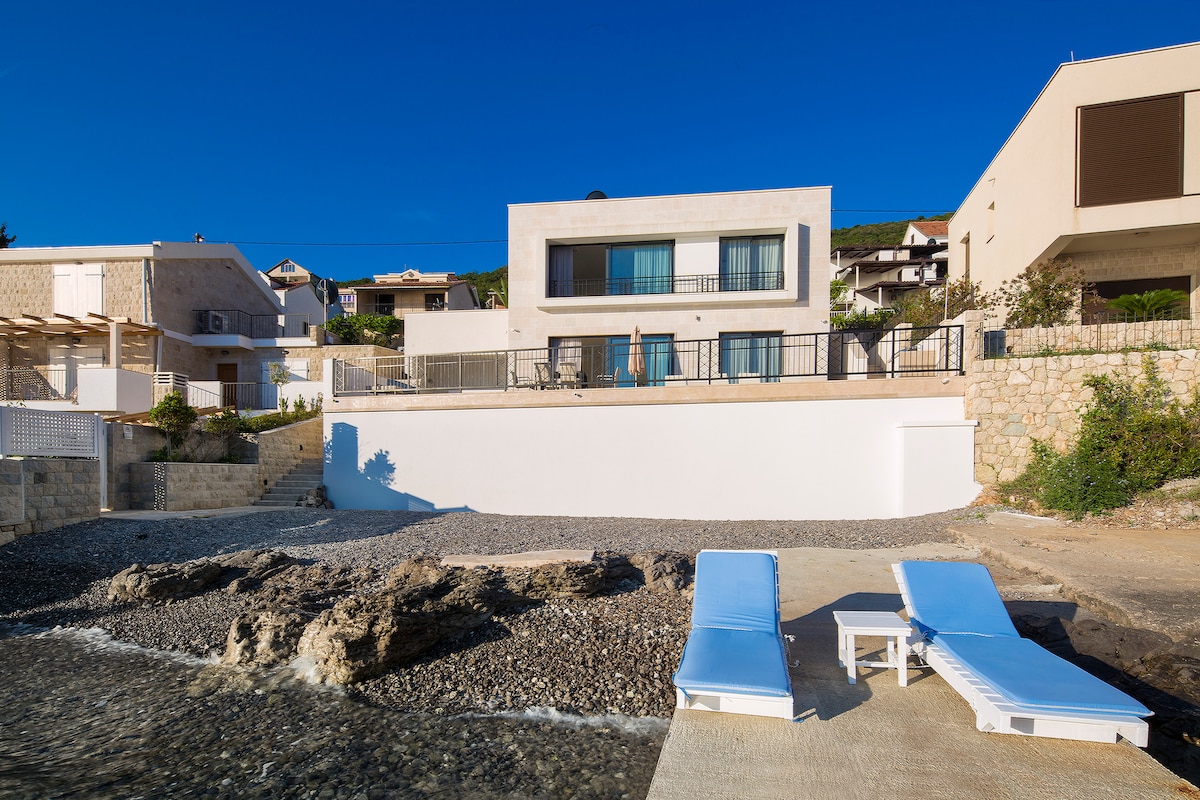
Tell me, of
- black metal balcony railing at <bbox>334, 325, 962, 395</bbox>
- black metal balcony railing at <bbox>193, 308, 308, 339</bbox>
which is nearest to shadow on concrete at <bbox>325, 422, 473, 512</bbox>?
black metal balcony railing at <bbox>334, 325, 962, 395</bbox>

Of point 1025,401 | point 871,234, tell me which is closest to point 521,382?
point 1025,401

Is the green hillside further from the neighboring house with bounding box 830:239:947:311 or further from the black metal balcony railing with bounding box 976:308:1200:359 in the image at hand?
the black metal balcony railing with bounding box 976:308:1200:359

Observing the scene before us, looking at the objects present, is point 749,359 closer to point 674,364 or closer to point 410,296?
point 674,364

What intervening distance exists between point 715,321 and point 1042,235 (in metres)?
7.97

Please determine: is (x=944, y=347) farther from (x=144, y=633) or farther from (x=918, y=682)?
(x=144, y=633)

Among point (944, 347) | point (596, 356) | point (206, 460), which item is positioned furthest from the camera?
point (596, 356)

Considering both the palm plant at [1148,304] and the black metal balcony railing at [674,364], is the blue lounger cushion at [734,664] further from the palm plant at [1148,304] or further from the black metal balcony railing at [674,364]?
the palm plant at [1148,304]

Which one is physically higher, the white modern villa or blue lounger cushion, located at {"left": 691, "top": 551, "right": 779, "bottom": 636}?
the white modern villa

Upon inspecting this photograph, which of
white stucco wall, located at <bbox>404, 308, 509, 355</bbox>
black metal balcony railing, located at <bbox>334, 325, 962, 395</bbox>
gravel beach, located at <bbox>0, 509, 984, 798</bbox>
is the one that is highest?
white stucco wall, located at <bbox>404, 308, 509, 355</bbox>

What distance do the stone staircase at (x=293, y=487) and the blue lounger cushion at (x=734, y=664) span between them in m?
12.6

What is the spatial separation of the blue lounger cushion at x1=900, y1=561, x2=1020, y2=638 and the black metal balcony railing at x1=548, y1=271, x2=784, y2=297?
539 inches

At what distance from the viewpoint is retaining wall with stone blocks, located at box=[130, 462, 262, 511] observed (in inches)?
533

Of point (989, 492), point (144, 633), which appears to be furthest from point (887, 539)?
point (144, 633)

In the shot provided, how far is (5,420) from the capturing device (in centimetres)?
1063
